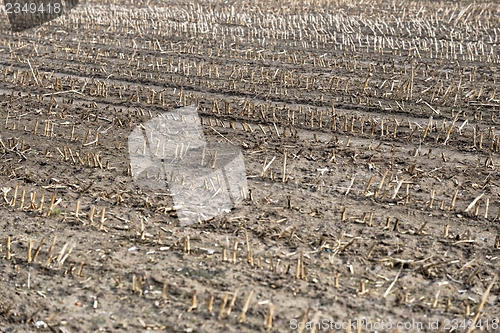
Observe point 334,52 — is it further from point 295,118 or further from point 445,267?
point 445,267

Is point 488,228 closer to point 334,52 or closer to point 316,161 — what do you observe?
point 316,161

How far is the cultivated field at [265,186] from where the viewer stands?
14.8 feet

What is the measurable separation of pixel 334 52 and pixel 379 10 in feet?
11.8

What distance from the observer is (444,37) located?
11.6m

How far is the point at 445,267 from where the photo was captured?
494cm

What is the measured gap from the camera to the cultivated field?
4520 mm

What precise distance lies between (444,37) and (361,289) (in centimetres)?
800

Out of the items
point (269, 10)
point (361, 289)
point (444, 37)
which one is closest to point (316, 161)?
Result: point (361, 289)

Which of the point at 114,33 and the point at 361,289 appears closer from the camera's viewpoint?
the point at 361,289

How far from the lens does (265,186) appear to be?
6191 millimetres

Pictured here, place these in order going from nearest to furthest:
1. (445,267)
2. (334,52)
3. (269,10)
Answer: (445,267) → (334,52) → (269,10)

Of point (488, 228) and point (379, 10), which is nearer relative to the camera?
point (488, 228)

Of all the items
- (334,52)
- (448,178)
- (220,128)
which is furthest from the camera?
(334,52)

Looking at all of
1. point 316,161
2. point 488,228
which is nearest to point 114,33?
point 316,161
